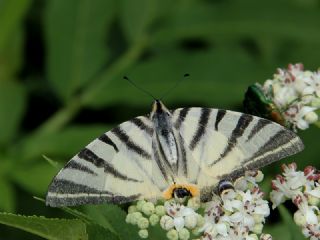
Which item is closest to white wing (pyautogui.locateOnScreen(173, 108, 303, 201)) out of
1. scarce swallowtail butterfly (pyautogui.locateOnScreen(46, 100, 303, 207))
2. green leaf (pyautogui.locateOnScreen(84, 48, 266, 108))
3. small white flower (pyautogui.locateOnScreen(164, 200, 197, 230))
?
scarce swallowtail butterfly (pyautogui.locateOnScreen(46, 100, 303, 207))

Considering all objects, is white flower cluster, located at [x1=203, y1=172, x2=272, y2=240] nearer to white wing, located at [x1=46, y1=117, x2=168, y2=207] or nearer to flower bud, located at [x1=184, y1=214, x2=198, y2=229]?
flower bud, located at [x1=184, y1=214, x2=198, y2=229]

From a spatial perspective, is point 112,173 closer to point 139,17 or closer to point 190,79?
point 190,79

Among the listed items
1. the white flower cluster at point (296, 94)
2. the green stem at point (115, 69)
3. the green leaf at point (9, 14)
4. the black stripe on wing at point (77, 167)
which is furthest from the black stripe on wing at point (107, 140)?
the green leaf at point (9, 14)

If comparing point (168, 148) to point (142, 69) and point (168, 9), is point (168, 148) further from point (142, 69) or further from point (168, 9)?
point (168, 9)

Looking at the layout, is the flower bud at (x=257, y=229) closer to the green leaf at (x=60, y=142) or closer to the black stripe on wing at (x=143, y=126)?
the black stripe on wing at (x=143, y=126)

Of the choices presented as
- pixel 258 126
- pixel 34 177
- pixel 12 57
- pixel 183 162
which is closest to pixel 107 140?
pixel 183 162

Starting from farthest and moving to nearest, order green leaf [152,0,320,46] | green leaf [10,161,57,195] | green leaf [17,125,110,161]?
1. green leaf [152,0,320,46]
2. green leaf [17,125,110,161]
3. green leaf [10,161,57,195]
